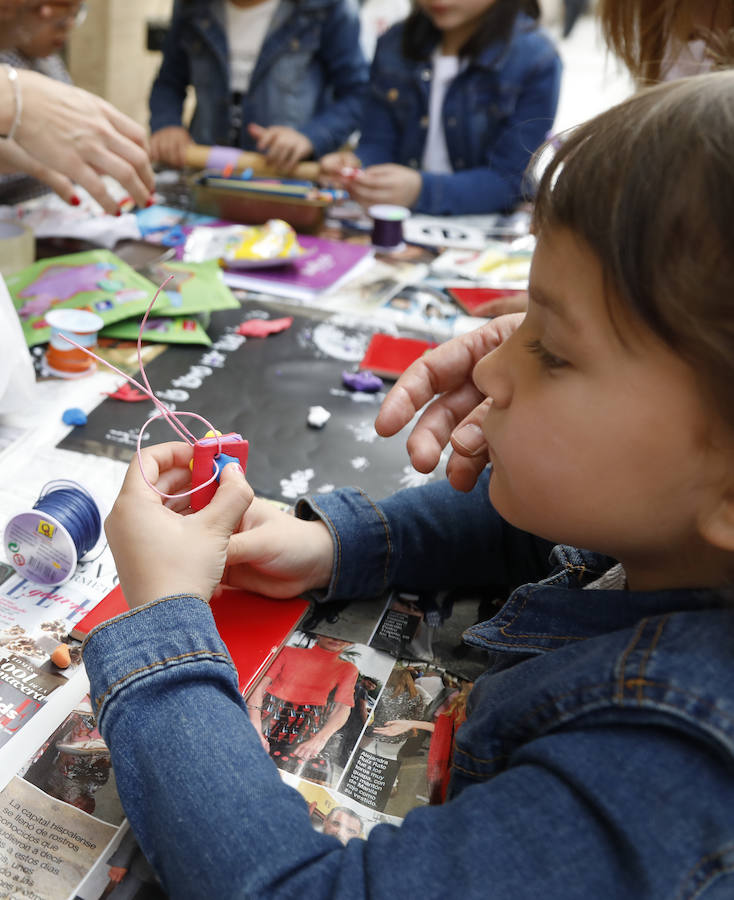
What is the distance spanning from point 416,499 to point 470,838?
0.39 m

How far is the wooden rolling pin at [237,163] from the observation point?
1.58 metres

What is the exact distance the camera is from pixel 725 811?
0.39 meters

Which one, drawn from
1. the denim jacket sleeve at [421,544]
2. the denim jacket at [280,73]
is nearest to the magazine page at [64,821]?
the denim jacket sleeve at [421,544]

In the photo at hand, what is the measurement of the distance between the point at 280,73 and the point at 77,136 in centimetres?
108

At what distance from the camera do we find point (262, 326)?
1144mm

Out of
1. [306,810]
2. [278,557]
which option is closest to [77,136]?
[278,557]

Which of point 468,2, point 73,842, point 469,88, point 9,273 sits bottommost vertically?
point 73,842

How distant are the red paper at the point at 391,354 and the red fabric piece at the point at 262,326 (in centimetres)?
14

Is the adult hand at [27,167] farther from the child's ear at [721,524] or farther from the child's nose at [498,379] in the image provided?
the child's ear at [721,524]

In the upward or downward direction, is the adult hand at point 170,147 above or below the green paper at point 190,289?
above

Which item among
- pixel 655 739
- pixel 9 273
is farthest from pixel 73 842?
pixel 9 273

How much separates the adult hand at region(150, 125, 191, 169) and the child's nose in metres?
1.34

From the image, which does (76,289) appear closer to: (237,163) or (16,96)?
(16,96)

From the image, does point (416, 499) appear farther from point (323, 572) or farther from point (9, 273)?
point (9, 273)
